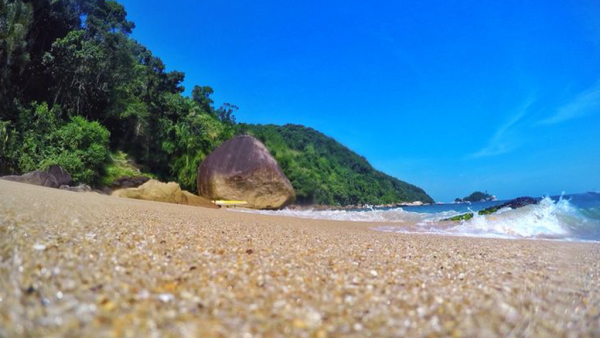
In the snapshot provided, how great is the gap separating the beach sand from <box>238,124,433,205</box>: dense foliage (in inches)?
1259

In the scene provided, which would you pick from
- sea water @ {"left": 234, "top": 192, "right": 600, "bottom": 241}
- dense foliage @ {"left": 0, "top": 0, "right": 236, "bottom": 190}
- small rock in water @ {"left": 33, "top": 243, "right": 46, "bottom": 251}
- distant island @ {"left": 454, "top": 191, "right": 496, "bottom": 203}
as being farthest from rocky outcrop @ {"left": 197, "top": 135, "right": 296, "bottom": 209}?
distant island @ {"left": 454, "top": 191, "right": 496, "bottom": 203}

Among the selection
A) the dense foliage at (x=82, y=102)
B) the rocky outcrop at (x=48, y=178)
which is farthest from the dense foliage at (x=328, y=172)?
the rocky outcrop at (x=48, y=178)

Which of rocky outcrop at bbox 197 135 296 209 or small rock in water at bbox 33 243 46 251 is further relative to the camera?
rocky outcrop at bbox 197 135 296 209

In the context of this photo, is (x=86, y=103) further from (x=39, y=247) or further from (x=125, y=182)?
(x=39, y=247)

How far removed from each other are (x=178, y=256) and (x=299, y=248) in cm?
112

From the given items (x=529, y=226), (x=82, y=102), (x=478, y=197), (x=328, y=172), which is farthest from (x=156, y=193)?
(x=478, y=197)

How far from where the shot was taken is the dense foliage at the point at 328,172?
120 feet

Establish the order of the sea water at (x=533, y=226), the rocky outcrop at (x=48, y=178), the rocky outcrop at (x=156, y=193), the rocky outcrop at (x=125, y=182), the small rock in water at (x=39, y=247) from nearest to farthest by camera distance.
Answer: the small rock in water at (x=39, y=247)
the sea water at (x=533, y=226)
the rocky outcrop at (x=48, y=178)
the rocky outcrop at (x=156, y=193)
the rocky outcrop at (x=125, y=182)

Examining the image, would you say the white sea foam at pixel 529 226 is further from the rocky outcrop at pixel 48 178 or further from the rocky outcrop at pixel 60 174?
the rocky outcrop at pixel 60 174

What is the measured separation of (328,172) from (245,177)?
4574 cm

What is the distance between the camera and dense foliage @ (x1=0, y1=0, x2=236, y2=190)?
15.0m

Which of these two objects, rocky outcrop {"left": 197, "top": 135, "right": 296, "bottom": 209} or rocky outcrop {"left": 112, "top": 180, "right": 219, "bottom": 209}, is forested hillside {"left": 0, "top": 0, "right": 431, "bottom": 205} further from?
rocky outcrop {"left": 197, "top": 135, "right": 296, "bottom": 209}

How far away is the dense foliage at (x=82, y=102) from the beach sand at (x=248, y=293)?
1579cm

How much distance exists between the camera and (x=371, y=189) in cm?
7131
